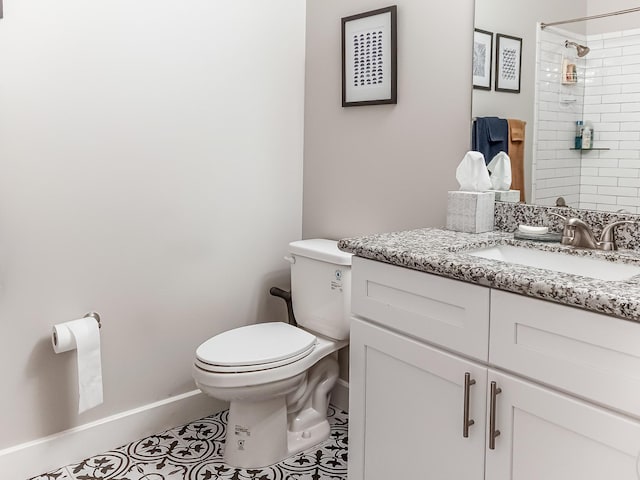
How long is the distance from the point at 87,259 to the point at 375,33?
54.0 inches

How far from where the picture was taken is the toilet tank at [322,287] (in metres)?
2.21

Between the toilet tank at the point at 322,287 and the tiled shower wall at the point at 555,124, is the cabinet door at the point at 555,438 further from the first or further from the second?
the toilet tank at the point at 322,287

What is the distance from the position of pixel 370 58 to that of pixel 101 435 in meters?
1.78

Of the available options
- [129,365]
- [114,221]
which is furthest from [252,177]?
[129,365]

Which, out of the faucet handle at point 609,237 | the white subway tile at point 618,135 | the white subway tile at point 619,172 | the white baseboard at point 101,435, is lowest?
the white baseboard at point 101,435

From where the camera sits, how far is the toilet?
199 centimetres

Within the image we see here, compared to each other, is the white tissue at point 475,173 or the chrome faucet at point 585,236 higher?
the white tissue at point 475,173

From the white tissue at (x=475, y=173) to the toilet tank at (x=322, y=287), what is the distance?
54cm

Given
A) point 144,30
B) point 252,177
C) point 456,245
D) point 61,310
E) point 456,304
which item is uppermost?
point 144,30

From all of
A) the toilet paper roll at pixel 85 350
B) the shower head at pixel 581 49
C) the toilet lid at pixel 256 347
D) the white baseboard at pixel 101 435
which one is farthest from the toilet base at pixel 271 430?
the shower head at pixel 581 49

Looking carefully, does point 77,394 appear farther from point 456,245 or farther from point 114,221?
point 456,245

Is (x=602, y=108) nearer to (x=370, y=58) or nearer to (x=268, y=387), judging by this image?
(x=370, y=58)

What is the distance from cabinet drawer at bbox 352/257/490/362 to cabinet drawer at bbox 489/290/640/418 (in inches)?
1.8

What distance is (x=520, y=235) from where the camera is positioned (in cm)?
175
